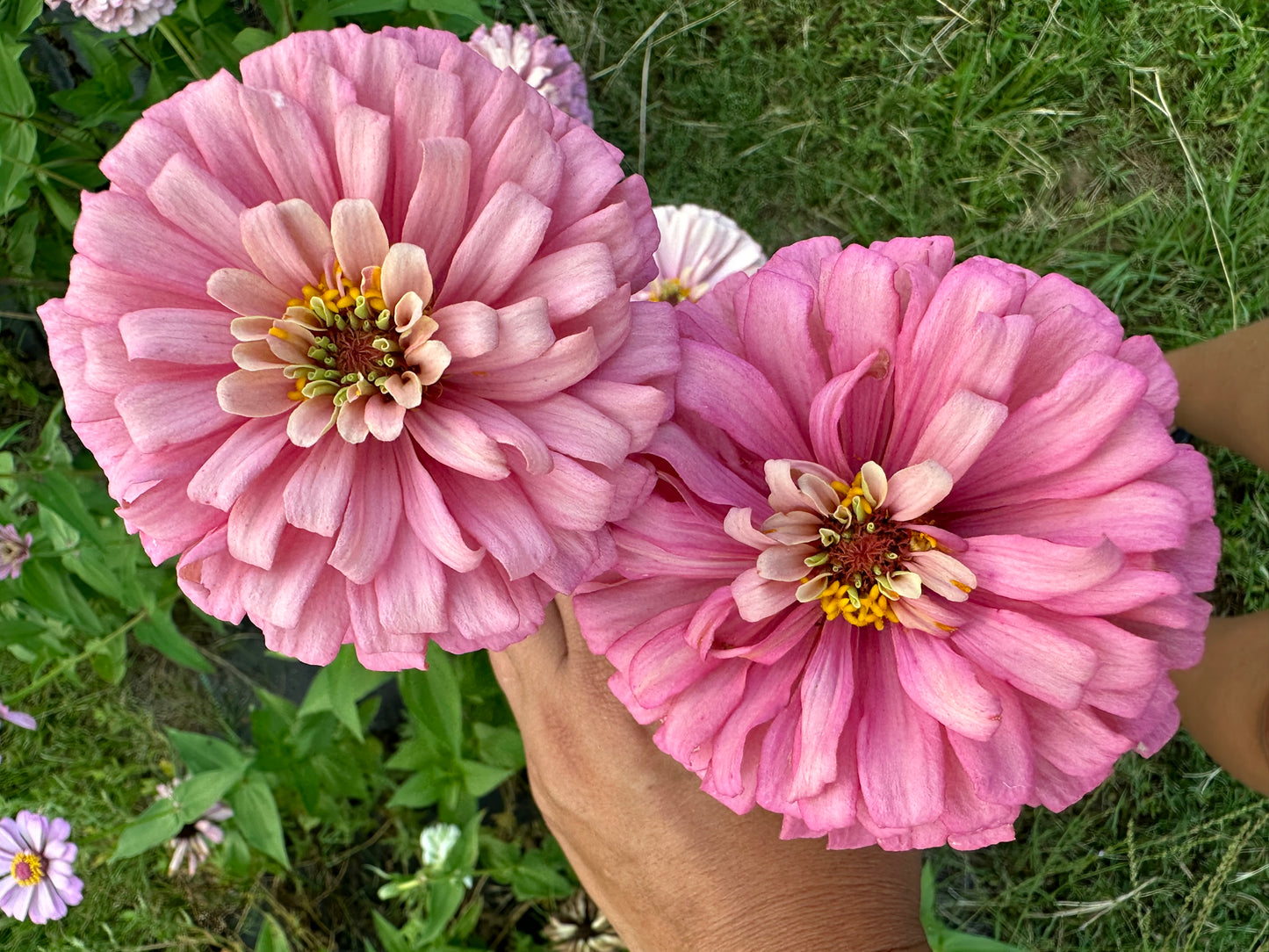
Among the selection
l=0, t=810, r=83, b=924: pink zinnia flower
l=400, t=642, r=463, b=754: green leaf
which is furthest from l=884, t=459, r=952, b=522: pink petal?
l=0, t=810, r=83, b=924: pink zinnia flower

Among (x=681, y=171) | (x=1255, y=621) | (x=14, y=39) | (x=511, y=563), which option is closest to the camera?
(x=511, y=563)

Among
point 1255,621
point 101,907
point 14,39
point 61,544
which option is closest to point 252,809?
point 61,544

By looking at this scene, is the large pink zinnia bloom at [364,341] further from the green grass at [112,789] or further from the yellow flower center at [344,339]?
the green grass at [112,789]

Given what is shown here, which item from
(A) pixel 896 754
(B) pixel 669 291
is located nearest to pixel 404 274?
(A) pixel 896 754

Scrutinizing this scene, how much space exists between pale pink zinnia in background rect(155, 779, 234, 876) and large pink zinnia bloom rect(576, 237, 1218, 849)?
1.00 meters

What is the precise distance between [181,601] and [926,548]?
1641mm

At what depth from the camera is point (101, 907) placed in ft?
6.18

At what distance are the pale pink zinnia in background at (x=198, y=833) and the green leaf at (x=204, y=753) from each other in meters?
0.06

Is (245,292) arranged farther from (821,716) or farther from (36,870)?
(36,870)

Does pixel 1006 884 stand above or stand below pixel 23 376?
below

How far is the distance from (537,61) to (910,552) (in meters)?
1.07

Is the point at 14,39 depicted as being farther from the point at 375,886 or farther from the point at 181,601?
the point at 375,886

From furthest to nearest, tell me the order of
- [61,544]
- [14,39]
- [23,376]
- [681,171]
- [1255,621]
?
[681,171], [23,376], [1255,621], [61,544], [14,39]

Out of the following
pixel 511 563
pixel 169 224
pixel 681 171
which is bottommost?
pixel 681 171
